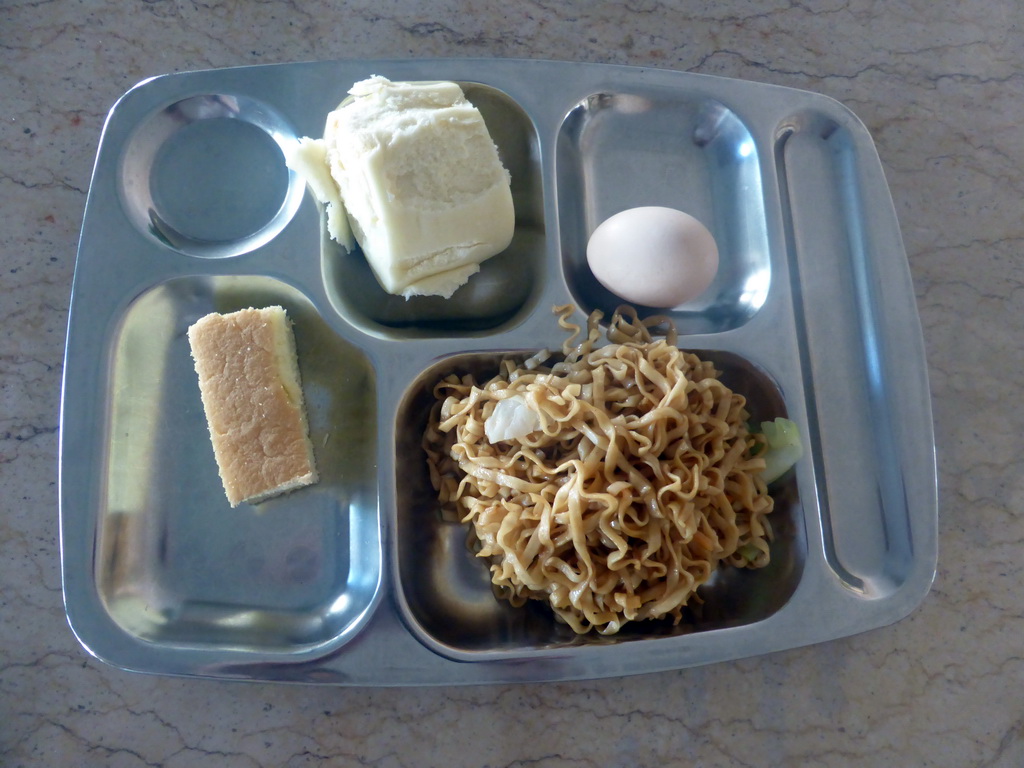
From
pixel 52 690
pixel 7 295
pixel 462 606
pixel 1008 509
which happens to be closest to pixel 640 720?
pixel 462 606

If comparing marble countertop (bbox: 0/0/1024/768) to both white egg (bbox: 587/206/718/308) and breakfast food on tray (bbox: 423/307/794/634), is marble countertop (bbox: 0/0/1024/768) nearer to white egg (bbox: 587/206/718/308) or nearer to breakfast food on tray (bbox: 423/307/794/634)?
breakfast food on tray (bbox: 423/307/794/634)

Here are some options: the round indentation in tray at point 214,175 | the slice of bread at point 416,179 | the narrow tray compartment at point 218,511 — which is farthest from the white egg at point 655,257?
the round indentation in tray at point 214,175

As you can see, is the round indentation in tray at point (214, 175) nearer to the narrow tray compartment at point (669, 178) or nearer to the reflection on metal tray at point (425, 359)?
the reflection on metal tray at point (425, 359)

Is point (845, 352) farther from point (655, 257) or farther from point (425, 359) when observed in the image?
point (425, 359)

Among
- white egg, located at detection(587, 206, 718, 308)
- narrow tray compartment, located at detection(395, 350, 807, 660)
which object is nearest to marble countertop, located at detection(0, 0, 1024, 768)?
narrow tray compartment, located at detection(395, 350, 807, 660)

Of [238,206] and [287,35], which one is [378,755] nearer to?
[238,206]

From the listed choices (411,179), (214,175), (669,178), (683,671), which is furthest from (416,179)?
(683,671)
